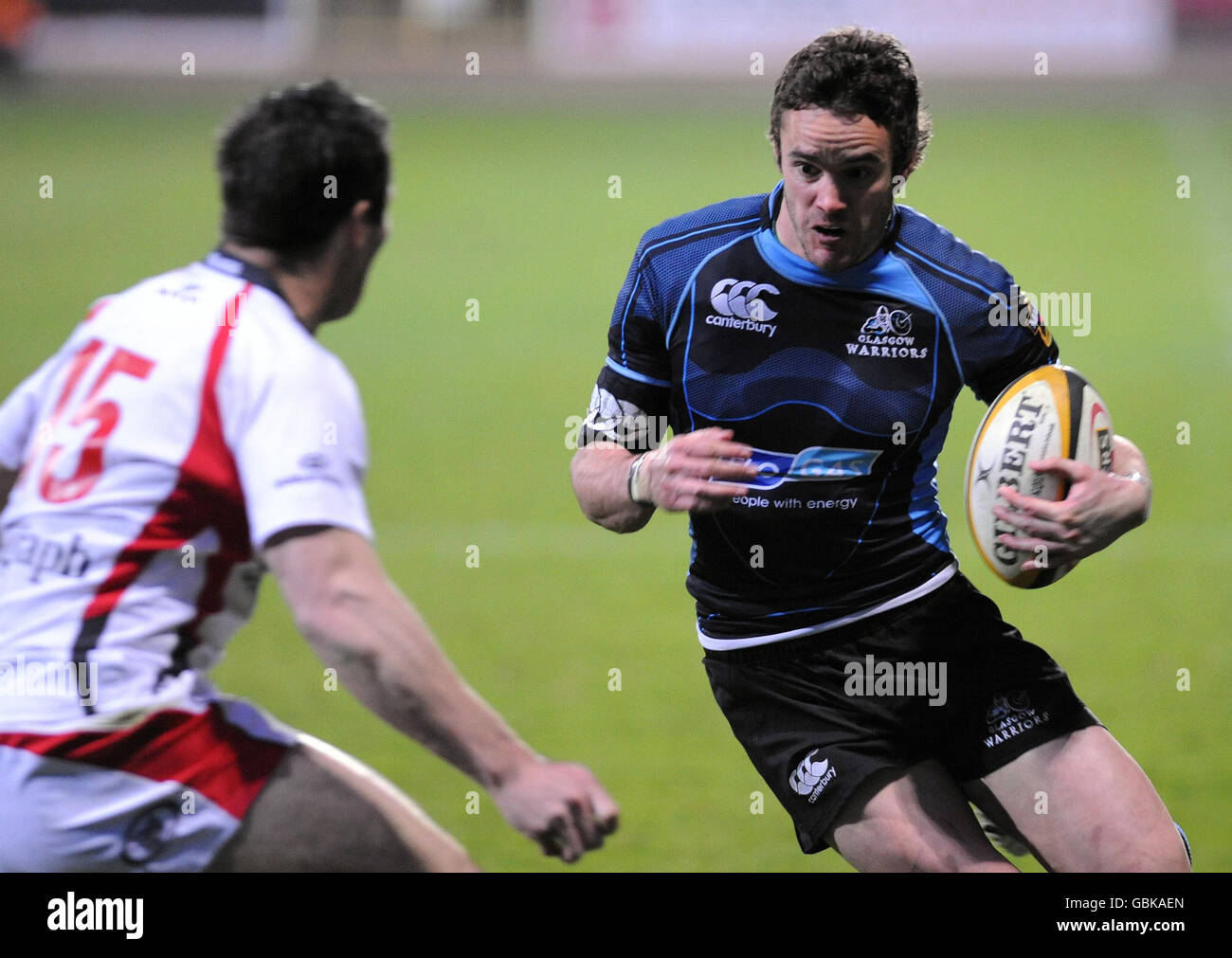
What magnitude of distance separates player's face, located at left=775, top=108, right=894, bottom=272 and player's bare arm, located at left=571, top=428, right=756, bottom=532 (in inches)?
23.4

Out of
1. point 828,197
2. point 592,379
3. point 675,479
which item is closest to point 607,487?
point 675,479

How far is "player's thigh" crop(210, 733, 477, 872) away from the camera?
2973 millimetres

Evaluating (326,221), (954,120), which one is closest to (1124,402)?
(326,221)

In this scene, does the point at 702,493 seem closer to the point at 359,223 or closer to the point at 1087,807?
the point at 359,223

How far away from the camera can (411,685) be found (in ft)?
9.07

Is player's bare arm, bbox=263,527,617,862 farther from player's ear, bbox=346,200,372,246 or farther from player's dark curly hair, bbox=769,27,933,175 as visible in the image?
player's dark curly hair, bbox=769,27,933,175

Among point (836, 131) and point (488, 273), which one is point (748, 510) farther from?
point (488, 273)

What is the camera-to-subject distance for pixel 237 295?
3072 mm

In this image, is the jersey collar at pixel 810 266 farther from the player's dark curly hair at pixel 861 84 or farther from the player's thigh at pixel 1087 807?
the player's thigh at pixel 1087 807

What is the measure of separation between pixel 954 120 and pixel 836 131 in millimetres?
21754

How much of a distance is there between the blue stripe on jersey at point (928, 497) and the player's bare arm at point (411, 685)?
1496mm

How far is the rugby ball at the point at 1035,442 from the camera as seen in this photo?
3.81 m

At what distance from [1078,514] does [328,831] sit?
1848mm

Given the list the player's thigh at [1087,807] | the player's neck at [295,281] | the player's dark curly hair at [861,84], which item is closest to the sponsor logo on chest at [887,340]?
the player's dark curly hair at [861,84]
